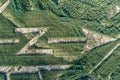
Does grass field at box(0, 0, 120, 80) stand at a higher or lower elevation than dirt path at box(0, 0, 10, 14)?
lower

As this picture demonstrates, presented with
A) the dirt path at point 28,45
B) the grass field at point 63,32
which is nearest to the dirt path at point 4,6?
the grass field at point 63,32

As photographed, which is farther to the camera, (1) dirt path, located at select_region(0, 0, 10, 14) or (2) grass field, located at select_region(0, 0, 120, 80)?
(1) dirt path, located at select_region(0, 0, 10, 14)

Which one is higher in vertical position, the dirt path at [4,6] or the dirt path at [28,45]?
the dirt path at [4,6]

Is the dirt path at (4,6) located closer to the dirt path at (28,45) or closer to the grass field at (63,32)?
the grass field at (63,32)

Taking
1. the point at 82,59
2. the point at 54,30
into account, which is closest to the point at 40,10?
the point at 54,30

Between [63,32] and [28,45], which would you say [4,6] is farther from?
[63,32]

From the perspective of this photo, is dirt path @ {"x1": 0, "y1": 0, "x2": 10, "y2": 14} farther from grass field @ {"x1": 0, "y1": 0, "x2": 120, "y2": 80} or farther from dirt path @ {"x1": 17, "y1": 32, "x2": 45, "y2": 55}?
dirt path @ {"x1": 17, "y1": 32, "x2": 45, "y2": 55}

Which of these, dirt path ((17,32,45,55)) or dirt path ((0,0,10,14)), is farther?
dirt path ((0,0,10,14))

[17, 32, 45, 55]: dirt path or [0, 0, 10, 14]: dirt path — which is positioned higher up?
[0, 0, 10, 14]: dirt path

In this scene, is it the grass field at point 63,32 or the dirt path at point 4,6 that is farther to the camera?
the dirt path at point 4,6

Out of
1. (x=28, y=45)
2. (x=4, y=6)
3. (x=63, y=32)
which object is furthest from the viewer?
(x=4, y=6)

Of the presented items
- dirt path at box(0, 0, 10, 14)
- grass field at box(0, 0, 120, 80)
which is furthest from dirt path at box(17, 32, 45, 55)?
dirt path at box(0, 0, 10, 14)

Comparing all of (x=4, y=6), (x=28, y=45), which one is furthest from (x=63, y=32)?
(x=4, y=6)
